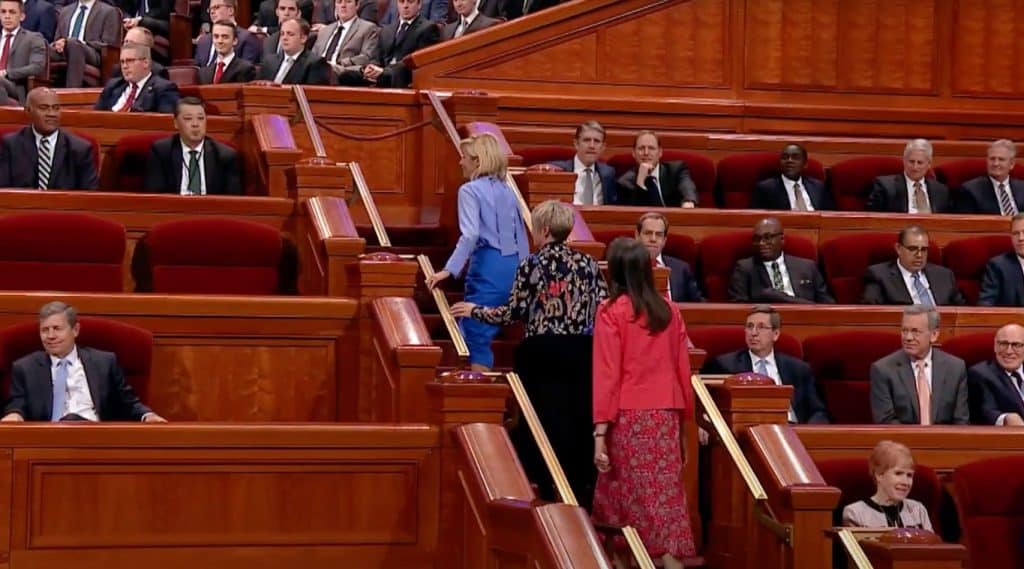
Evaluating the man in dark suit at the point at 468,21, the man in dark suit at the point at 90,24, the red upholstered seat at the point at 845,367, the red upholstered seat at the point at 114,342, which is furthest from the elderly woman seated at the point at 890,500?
the man in dark suit at the point at 90,24

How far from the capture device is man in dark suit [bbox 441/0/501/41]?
26.2 ft

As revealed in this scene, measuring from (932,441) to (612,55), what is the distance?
3309 millimetres

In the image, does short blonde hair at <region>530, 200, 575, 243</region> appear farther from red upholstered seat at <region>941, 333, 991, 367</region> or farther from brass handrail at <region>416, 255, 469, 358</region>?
red upholstered seat at <region>941, 333, 991, 367</region>

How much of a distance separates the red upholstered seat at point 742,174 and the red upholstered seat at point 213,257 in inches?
82.5

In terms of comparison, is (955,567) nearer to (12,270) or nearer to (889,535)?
(889,535)

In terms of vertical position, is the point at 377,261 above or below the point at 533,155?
below

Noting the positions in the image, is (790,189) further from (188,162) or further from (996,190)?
(188,162)

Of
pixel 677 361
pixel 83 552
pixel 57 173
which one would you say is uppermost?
pixel 57 173

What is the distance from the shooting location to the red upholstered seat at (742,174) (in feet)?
23.5

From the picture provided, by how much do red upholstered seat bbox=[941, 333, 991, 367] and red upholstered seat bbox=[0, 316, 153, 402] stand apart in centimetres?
237

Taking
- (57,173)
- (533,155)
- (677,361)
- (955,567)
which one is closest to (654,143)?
(533,155)

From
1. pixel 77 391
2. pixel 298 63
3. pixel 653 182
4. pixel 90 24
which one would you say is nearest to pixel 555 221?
pixel 77 391

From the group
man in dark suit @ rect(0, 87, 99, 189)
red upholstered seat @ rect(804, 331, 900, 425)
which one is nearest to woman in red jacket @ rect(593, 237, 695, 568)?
red upholstered seat @ rect(804, 331, 900, 425)

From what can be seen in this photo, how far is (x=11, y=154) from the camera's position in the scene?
631cm
